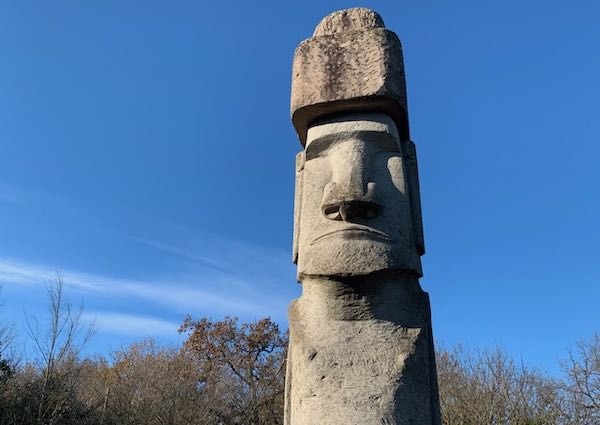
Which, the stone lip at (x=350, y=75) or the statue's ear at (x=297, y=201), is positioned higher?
the stone lip at (x=350, y=75)

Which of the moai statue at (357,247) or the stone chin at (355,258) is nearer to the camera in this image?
the moai statue at (357,247)

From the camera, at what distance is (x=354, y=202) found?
361 centimetres

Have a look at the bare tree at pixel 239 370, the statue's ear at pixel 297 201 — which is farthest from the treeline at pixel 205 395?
the statue's ear at pixel 297 201

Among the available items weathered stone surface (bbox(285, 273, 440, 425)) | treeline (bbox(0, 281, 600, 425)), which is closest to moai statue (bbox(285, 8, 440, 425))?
weathered stone surface (bbox(285, 273, 440, 425))

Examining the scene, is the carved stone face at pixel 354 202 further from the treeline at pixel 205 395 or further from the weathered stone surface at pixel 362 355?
the treeline at pixel 205 395

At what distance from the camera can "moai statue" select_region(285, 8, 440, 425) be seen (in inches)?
129

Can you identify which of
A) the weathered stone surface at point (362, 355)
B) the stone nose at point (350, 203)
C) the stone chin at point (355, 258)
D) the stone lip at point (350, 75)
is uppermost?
the stone lip at point (350, 75)

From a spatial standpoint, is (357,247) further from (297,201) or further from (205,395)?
(205,395)

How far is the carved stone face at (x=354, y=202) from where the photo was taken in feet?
11.5

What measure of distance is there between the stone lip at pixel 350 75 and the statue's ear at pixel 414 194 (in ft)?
0.81

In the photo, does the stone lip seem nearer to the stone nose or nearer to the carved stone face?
the carved stone face

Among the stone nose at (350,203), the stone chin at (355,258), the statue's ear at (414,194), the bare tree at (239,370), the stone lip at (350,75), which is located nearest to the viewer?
the stone chin at (355,258)

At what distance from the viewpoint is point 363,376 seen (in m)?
3.29

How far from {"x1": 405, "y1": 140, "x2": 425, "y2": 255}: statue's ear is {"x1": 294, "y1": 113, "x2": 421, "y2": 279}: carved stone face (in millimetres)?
70
